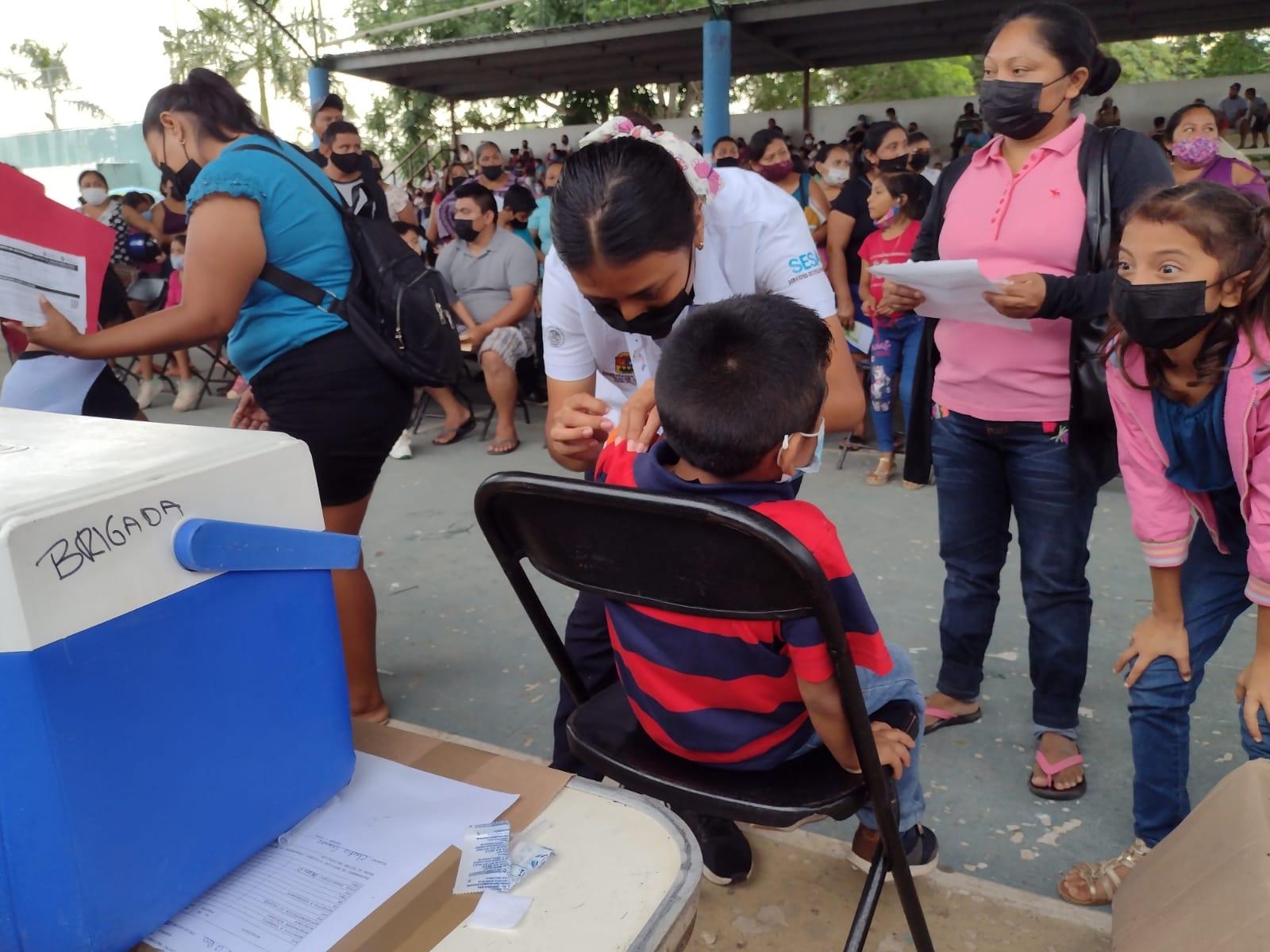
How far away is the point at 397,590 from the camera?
11.1ft

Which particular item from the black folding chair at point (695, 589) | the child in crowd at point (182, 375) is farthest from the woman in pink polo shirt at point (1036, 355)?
the child in crowd at point (182, 375)

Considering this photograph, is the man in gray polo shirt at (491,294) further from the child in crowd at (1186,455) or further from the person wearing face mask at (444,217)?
the child in crowd at (1186,455)

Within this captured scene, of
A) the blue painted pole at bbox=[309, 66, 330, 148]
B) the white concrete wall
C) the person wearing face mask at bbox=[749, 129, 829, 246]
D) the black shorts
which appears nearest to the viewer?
the black shorts

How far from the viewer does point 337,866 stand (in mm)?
837

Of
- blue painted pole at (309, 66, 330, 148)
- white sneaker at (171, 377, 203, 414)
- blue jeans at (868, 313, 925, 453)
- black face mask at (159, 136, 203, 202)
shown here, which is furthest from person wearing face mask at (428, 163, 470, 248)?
black face mask at (159, 136, 203, 202)

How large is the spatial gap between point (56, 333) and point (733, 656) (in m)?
1.34

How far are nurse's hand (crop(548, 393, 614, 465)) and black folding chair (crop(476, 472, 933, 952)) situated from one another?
0.22 metres

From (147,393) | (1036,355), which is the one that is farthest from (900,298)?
(147,393)

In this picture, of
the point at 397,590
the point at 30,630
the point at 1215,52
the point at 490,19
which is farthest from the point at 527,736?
the point at 1215,52

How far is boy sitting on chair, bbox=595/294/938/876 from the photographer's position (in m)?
1.16

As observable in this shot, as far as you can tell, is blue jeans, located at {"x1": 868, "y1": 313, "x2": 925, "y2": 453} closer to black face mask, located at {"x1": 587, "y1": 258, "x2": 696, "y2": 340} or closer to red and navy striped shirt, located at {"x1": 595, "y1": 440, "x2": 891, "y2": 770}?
black face mask, located at {"x1": 587, "y1": 258, "x2": 696, "y2": 340}

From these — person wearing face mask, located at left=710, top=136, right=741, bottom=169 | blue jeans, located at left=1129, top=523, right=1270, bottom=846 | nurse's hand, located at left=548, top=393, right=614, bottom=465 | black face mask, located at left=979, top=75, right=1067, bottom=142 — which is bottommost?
blue jeans, located at left=1129, top=523, right=1270, bottom=846

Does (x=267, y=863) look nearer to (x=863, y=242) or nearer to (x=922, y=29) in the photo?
(x=863, y=242)

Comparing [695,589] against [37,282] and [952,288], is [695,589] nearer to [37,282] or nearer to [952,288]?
[952,288]
